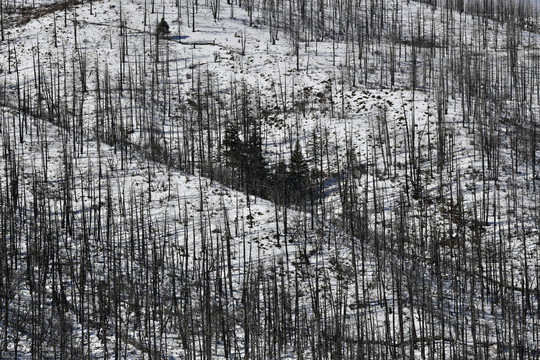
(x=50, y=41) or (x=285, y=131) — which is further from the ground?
(x=50, y=41)

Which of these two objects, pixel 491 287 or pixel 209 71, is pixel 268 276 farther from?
pixel 209 71

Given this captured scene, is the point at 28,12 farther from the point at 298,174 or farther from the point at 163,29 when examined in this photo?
the point at 298,174

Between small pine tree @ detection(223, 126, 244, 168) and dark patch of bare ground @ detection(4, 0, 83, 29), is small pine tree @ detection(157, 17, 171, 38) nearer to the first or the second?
dark patch of bare ground @ detection(4, 0, 83, 29)

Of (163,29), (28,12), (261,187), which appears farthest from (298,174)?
(28,12)

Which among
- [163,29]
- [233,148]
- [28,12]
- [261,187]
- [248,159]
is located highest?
[28,12]

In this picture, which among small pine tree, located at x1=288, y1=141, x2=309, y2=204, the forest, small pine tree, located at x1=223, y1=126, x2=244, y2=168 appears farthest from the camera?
small pine tree, located at x1=223, y1=126, x2=244, y2=168

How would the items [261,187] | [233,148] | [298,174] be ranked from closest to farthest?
[261,187], [298,174], [233,148]

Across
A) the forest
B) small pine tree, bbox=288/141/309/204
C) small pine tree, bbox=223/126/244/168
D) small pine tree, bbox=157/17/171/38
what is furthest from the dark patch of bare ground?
small pine tree, bbox=288/141/309/204

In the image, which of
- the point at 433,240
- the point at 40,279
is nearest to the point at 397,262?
the point at 433,240

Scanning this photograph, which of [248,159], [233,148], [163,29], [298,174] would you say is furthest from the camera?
[163,29]
